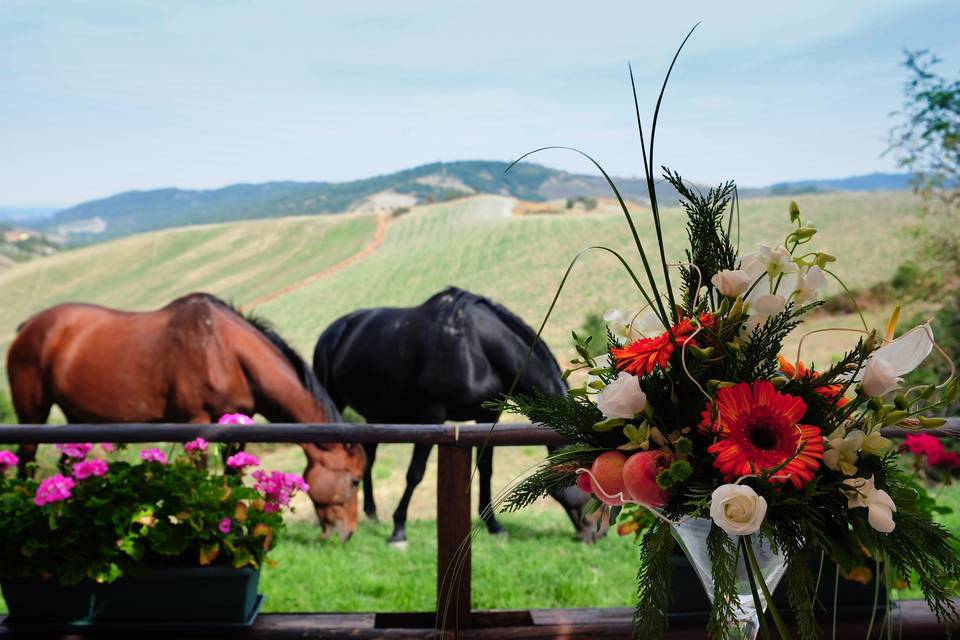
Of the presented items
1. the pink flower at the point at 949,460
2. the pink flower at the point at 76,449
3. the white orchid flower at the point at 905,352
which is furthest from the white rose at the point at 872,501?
the pink flower at the point at 949,460

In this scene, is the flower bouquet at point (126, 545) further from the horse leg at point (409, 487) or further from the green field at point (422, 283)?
the horse leg at point (409, 487)

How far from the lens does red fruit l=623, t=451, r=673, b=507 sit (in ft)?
2.89

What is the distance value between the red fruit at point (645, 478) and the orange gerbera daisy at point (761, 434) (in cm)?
6

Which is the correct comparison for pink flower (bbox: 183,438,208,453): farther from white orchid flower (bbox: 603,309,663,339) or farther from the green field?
white orchid flower (bbox: 603,309,663,339)

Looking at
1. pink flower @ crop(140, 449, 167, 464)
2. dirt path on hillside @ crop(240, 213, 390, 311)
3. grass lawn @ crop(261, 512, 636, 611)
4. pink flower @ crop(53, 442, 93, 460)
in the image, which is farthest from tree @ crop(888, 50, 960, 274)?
dirt path on hillside @ crop(240, 213, 390, 311)

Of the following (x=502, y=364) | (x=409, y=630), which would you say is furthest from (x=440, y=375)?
(x=409, y=630)

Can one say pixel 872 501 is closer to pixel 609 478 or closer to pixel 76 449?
pixel 609 478

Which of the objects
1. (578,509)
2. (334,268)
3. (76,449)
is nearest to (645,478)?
(76,449)

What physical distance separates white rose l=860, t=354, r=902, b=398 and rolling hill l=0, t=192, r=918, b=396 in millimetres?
16780

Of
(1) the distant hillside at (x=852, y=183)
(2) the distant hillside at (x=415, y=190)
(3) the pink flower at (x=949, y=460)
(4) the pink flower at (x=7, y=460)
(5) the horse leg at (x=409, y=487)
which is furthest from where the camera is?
(2) the distant hillside at (x=415, y=190)

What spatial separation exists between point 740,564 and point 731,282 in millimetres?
344

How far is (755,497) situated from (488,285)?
25333 millimetres

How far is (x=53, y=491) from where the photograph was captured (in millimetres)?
2031

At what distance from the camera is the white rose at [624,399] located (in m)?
0.88
